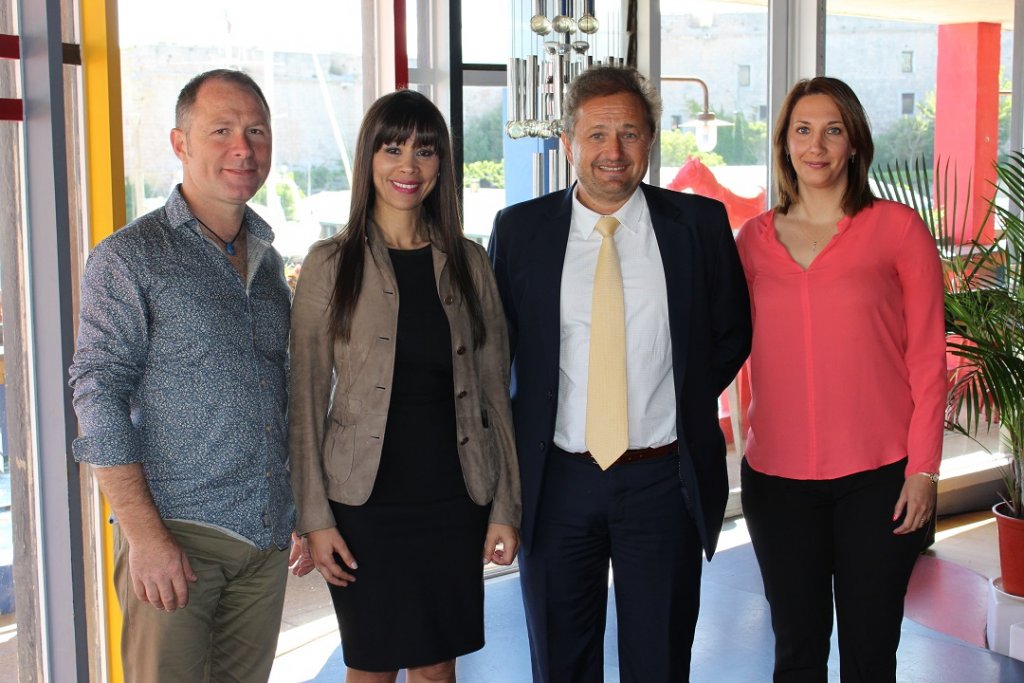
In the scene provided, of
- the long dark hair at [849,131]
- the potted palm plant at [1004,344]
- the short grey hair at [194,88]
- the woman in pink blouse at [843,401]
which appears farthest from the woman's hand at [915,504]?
the short grey hair at [194,88]

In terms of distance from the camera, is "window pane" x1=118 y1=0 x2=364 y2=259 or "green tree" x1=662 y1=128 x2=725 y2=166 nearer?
"window pane" x1=118 y1=0 x2=364 y2=259

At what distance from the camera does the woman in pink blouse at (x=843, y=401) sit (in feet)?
8.47

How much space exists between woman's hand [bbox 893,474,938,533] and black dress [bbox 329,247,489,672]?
955mm

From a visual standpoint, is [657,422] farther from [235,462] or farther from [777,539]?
[235,462]

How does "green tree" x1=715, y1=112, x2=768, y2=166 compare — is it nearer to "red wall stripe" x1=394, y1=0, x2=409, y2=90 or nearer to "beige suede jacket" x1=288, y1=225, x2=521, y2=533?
"red wall stripe" x1=394, y1=0, x2=409, y2=90

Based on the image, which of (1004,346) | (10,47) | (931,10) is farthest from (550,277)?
(931,10)

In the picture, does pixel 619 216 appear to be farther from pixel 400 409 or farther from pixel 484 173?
pixel 484 173

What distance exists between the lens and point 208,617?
2.24 meters

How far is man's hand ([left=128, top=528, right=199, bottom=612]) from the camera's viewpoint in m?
2.07

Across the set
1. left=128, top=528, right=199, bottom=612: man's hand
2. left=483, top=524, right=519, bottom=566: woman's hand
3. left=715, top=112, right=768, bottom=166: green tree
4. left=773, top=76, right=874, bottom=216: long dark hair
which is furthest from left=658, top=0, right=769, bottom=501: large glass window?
left=128, top=528, right=199, bottom=612: man's hand

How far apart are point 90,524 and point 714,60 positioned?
142 inches

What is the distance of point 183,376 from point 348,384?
1.20ft

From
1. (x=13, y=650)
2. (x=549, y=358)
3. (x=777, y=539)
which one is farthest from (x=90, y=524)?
(x=777, y=539)

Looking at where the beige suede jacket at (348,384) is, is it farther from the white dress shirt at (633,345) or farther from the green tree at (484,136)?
the green tree at (484,136)
